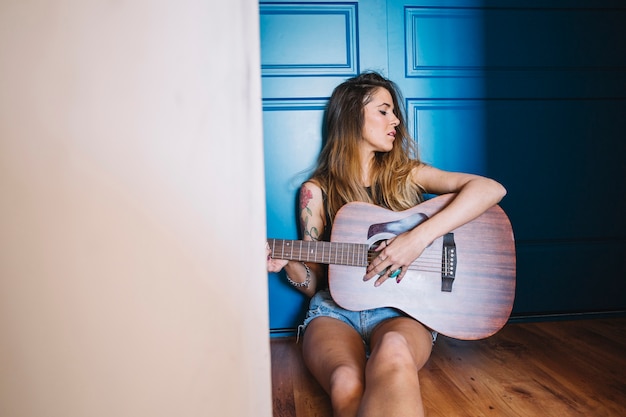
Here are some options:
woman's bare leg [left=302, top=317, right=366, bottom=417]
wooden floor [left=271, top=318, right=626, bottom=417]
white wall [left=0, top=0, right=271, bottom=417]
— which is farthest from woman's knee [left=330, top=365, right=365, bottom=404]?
white wall [left=0, top=0, right=271, bottom=417]

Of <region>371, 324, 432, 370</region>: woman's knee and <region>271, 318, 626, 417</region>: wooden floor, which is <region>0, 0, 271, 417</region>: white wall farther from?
<region>271, 318, 626, 417</region>: wooden floor

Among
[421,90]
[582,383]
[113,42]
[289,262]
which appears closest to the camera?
[113,42]

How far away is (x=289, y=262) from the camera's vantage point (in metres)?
1.60

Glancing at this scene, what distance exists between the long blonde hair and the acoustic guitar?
15 cm

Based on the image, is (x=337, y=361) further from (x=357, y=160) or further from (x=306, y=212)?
(x=357, y=160)

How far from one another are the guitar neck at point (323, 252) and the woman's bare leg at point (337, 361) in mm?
209

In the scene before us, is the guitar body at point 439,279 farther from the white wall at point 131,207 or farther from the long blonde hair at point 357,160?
the white wall at point 131,207

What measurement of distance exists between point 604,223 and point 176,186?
224cm

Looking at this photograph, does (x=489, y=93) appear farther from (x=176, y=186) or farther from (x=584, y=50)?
(x=176, y=186)

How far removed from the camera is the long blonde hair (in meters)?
1.57

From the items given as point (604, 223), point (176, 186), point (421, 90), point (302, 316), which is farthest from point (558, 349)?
point (176, 186)

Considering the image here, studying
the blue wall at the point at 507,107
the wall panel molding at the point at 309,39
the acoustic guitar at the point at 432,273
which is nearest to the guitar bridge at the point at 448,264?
the acoustic guitar at the point at 432,273

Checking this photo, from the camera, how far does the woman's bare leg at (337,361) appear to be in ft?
3.37

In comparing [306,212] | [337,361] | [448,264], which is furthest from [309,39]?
[337,361]
